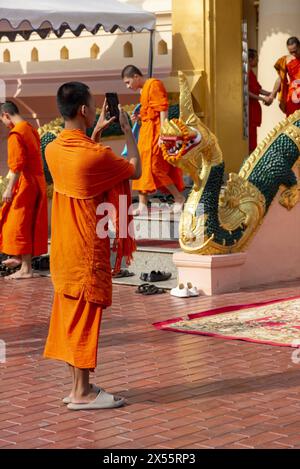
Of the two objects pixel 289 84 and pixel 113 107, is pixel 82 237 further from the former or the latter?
pixel 289 84

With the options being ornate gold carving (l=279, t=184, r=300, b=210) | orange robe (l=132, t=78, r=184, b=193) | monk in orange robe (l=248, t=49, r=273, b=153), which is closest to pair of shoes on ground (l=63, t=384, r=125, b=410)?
ornate gold carving (l=279, t=184, r=300, b=210)

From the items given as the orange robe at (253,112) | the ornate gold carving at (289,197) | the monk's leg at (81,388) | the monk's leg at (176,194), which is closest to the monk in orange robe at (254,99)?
the orange robe at (253,112)

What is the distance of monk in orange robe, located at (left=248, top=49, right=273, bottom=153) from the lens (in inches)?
561

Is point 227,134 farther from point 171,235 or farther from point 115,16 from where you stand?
point 171,235

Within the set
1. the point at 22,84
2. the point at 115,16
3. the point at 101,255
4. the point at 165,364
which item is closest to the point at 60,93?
the point at 101,255

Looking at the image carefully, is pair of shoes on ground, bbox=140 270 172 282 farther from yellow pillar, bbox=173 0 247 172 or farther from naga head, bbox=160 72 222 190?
yellow pillar, bbox=173 0 247 172

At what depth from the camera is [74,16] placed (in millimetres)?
12539

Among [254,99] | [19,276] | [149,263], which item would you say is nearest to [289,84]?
[254,99]

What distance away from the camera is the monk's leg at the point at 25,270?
36.3 feet

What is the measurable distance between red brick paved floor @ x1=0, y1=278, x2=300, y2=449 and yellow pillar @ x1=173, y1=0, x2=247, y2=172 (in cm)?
522

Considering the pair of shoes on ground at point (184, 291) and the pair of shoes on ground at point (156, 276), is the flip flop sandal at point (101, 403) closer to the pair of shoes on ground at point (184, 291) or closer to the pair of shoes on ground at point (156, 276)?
the pair of shoes on ground at point (184, 291)

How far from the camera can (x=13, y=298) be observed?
9914 millimetres

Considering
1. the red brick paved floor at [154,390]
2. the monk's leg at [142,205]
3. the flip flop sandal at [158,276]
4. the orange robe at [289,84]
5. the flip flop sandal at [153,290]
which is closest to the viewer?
the red brick paved floor at [154,390]

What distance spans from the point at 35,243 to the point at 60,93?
4954 millimetres
